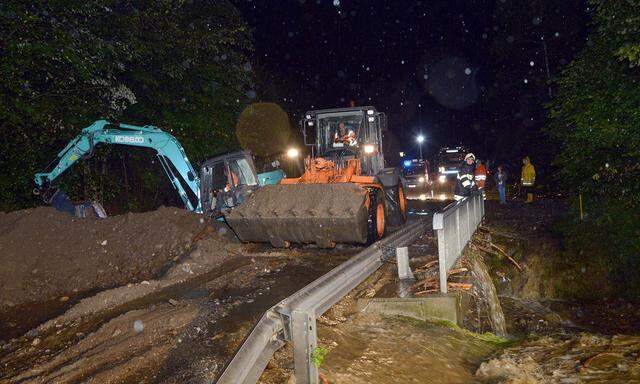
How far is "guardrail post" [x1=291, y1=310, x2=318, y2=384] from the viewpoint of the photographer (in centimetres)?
363

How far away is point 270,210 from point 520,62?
2835 centimetres

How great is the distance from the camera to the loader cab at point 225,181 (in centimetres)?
1105

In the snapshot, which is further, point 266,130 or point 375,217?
point 266,130

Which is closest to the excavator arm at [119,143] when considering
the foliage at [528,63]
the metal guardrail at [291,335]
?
the metal guardrail at [291,335]

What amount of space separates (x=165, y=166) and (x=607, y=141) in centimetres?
1093

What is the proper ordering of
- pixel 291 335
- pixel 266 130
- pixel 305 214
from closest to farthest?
pixel 291 335 → pixel 305 214 → pixel 266 130

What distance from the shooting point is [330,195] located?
8922 millimetres

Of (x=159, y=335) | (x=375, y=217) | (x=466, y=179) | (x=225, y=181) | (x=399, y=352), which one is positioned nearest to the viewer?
(x=399, y=352)

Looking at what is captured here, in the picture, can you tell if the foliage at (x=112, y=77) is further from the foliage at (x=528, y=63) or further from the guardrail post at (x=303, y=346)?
the foliage at (x=528, y=63)

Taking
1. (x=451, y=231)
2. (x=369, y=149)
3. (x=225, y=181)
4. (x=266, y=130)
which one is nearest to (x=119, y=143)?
(x=225, y=181)

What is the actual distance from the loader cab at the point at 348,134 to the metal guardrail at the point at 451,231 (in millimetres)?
2632

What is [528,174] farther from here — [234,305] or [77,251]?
[77,251]

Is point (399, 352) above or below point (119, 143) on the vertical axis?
below

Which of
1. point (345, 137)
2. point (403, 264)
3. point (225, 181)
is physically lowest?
point (403, 264)
